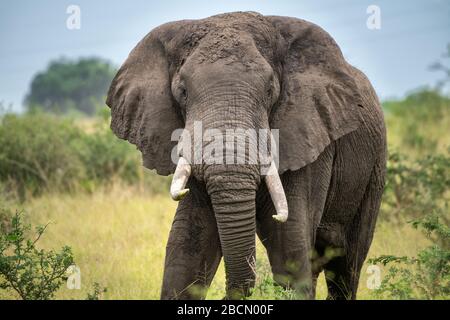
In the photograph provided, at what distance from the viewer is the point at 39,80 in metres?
61.5

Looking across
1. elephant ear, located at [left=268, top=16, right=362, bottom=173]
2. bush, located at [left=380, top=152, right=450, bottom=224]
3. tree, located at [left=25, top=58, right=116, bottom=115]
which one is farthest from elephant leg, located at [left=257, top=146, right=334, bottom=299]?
tree, located at [left=25, top=58, right=116, bottom=115]

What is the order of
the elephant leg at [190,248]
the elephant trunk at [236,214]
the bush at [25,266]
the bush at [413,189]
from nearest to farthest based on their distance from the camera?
the elephant trunk at [236,214] → the elephant leg at [190,248] → the bush at [25,266] → the bush at [413,189]

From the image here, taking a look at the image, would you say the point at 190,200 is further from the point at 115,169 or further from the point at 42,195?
the point at 115,169

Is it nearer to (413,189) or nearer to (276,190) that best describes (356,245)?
(276,190)

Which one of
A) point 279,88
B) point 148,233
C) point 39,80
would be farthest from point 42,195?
point 39,80

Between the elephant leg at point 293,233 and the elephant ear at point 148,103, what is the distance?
2.51 feet

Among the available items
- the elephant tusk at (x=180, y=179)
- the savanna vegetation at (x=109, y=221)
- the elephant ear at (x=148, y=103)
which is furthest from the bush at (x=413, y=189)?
the elephant tusk at (x=180, y=179)

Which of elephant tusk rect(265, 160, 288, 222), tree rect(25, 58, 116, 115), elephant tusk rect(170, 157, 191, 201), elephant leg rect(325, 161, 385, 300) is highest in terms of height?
elephant tusk rect(170, 157, 191, 201)

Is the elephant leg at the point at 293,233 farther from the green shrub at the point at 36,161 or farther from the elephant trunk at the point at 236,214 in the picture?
the green shrub at the point at 36,161

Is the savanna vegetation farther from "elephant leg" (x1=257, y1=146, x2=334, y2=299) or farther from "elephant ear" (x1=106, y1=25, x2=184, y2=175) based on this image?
"elephant ear" (x1=106, y1=25, x2=184, y2=175)

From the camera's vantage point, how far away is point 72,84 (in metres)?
59.1

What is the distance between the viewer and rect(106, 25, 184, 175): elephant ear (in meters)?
7.11

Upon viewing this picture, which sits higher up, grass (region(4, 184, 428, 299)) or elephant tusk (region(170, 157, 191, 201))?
elephant tusk (region(170, 157, 191, 201))

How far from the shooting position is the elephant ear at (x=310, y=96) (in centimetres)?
705
